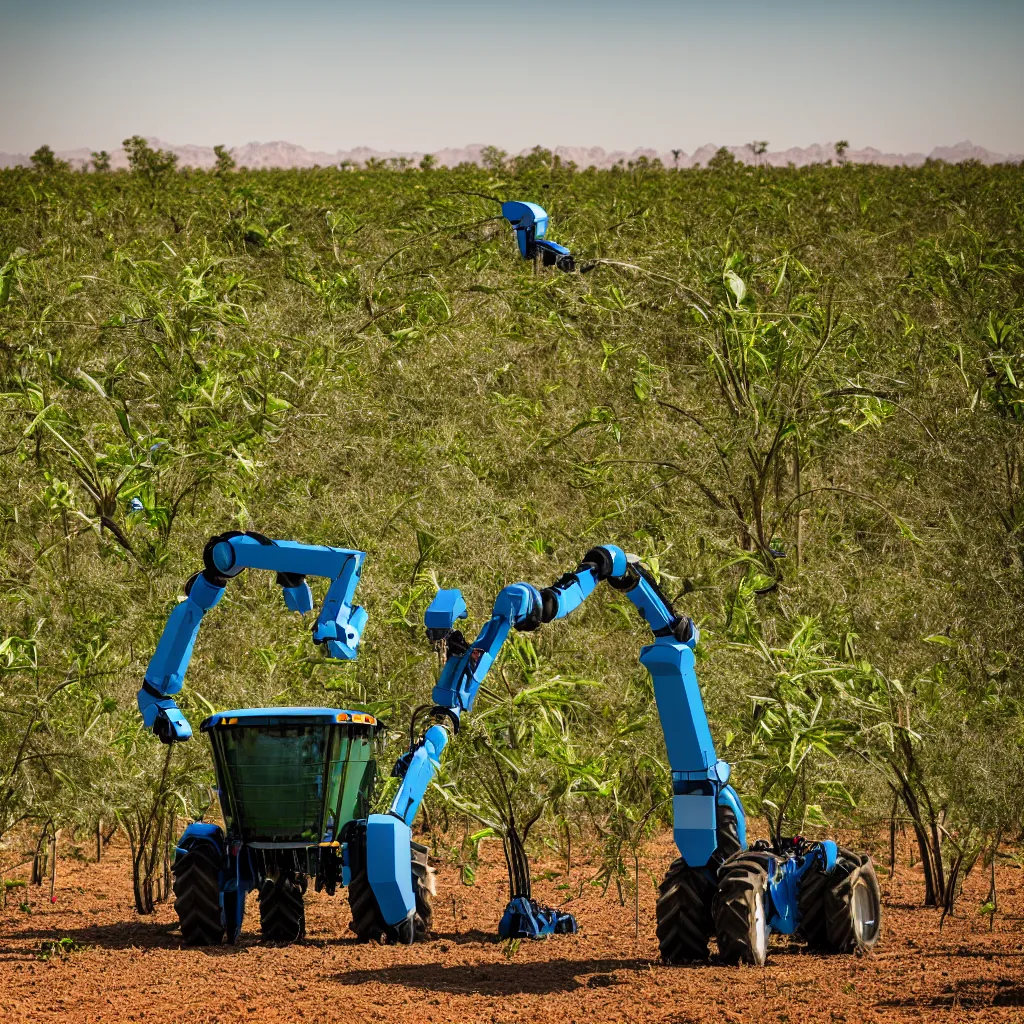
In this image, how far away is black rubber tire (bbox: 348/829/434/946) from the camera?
800 centimetres

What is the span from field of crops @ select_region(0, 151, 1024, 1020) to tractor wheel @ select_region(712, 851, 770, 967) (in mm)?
1669

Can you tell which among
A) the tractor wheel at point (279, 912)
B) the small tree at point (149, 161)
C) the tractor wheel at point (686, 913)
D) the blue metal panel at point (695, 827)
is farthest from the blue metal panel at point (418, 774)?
the small tree at point (149, 161)

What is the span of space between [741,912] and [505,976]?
1354 millimetres

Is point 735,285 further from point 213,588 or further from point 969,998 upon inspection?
point 969,998

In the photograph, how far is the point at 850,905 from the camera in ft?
24.0

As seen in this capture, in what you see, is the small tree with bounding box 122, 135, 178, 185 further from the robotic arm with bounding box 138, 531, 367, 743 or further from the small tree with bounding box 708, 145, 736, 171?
the robotic arm with bounding box 138, 531, 367, 743

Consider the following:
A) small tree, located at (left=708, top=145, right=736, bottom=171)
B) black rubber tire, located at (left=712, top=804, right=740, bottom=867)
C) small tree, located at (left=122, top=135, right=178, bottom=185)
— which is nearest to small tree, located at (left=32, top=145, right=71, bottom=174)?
small tree, located at (left=122, top=135, right=178, bottom=185)

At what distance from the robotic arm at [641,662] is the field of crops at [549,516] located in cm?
159

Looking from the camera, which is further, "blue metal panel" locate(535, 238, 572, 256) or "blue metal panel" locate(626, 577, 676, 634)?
"blue metal panel" locate(535, 238, 572, 256)

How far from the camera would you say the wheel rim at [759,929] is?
22.4ft

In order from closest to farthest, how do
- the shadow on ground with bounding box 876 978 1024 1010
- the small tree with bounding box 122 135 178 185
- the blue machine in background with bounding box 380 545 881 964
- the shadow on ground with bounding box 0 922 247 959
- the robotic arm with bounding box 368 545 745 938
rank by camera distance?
the shadow on ground with bounding box 876 978 1024 1010, the robotic arm with bounding box 368 545 745 938, the blue machine in background with bounding box 380 545 881 964, the shadow on ground with bounding box 0 922 247 959, the small tree with bounding box 122 135 178 185

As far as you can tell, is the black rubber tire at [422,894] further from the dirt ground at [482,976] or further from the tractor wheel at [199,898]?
the tractor wheel at [199,898]

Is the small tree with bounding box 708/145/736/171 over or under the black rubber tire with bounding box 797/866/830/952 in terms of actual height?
over

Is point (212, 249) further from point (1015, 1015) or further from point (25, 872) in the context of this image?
point (1015, 1015)
